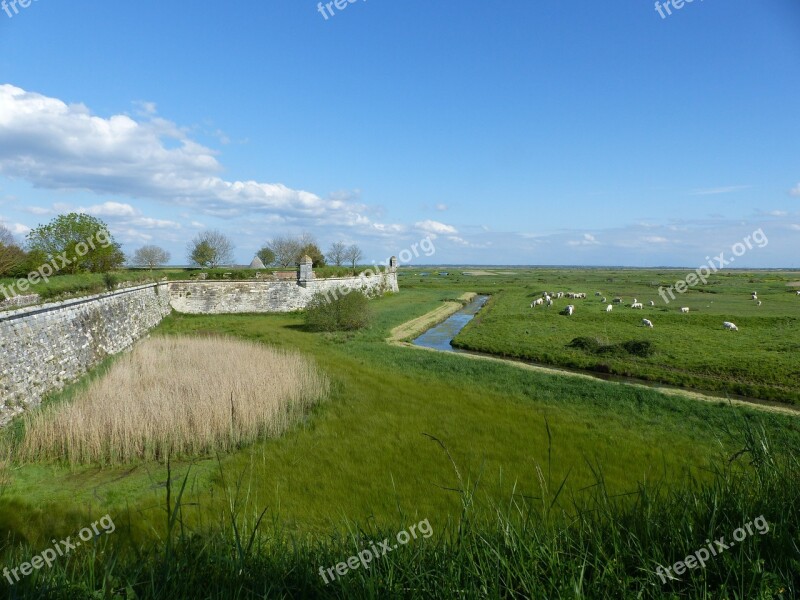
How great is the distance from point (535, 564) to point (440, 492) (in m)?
4.72

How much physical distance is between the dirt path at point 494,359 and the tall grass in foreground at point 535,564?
103 centimetres

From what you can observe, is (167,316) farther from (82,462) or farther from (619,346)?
(619,346)

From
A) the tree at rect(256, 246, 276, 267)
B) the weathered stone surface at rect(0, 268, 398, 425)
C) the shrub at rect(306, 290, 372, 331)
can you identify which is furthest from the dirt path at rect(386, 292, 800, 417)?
the tree at rect(256, 246, 276, 267)

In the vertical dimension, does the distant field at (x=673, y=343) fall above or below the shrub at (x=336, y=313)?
below

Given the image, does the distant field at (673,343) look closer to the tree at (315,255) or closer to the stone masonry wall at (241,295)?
the stone masonry wall at (241,295)

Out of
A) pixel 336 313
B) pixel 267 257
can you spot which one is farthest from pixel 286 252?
pixel 336 313

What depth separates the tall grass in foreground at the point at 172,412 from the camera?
28.6 feet

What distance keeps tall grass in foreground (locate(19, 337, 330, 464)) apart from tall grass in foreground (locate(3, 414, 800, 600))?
374cm

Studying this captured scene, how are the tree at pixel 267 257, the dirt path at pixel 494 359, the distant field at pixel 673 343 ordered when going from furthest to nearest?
1. the tree at pixel 267 257
2. the distant field at pixel 673 343
3. the dirt path at pixel 494 359

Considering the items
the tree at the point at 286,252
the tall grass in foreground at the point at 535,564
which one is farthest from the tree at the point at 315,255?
the tall grass in foreground at the point at 535,564

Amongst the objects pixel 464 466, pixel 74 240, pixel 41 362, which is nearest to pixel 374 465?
pixel 464 466

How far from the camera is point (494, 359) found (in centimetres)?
2027

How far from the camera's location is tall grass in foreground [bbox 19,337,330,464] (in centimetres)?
872

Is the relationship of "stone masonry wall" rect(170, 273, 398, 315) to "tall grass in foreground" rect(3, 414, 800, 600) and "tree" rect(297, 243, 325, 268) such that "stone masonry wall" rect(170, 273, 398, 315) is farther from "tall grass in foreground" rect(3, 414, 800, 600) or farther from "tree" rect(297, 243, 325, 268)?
"tall grass in foreground" rect(3, 414, 800, 600)
